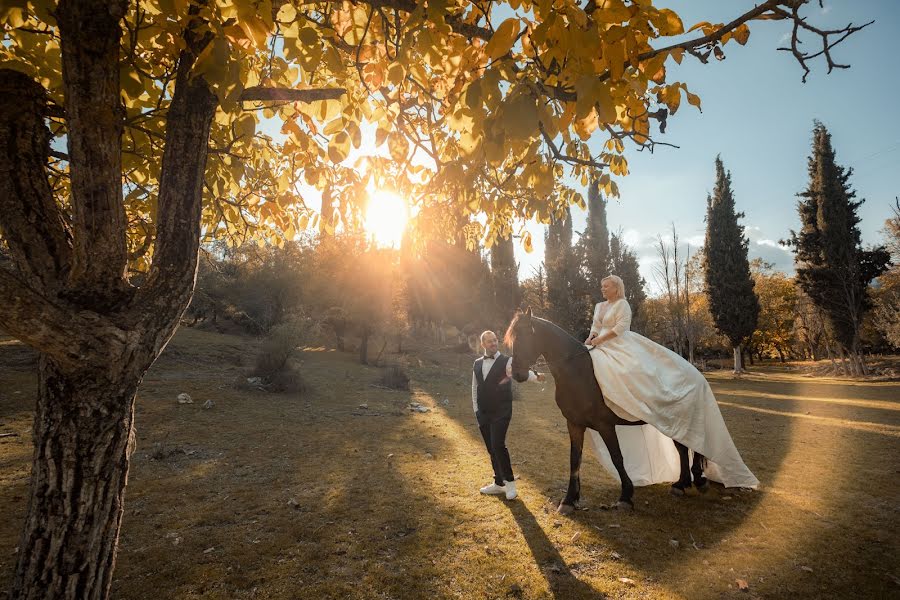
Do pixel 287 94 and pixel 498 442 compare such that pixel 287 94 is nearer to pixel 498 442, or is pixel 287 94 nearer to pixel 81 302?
pixel 81 302

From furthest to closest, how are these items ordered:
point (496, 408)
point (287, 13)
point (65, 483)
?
point (496, 408) < point (287, 13) < point (65, 483)

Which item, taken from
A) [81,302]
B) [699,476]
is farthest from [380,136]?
[699,476]

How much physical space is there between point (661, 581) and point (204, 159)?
16.7 feet

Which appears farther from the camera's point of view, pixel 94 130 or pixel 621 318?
pixel 621 318

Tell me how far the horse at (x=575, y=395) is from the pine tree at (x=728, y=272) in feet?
96.9

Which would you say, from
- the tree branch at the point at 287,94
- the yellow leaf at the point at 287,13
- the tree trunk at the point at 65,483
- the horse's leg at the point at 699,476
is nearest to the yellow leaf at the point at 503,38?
the yellow leaf at the point at 287,13

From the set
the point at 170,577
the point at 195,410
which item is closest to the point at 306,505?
the point at 170,577

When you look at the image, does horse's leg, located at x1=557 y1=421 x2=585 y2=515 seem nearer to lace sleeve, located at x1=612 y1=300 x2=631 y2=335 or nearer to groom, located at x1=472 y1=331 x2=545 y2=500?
groom, located at x1=472 y1=331 x2=545 y2=500

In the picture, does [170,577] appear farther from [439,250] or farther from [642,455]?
[439,250]

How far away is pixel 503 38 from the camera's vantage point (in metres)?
1.67

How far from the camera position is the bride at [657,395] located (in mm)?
4957

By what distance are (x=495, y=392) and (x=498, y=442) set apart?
0.71m

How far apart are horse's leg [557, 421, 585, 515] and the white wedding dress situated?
60 centimetres

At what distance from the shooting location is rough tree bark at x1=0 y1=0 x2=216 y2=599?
2107mm
